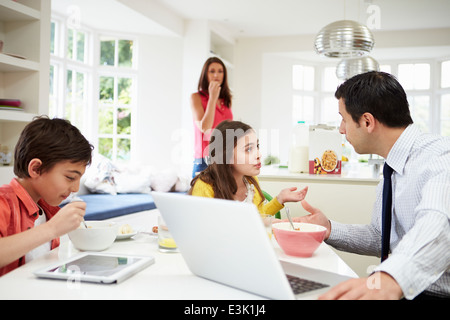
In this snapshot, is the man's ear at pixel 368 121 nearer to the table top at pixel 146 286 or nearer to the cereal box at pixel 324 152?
the table top at pixel 146 286

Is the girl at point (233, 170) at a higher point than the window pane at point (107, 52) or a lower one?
lower

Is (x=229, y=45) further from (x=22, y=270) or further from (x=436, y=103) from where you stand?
(x=22, y=270)

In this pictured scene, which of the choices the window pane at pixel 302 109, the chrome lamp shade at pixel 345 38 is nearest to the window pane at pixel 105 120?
the window pane at pixel 302 109

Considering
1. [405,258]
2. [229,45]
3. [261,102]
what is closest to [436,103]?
[261,102]

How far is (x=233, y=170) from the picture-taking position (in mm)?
1959

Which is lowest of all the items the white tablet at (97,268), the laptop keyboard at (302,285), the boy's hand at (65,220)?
the laptop keyboard at (302,285)

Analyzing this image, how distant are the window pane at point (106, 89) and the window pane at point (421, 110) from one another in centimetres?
497

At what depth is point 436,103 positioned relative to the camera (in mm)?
7391

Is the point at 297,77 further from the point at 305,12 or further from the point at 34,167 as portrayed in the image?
the point at 34,167

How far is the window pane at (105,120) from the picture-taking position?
573cm

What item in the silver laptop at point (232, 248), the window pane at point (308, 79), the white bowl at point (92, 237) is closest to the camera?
the silver laptop at point (232, 248)

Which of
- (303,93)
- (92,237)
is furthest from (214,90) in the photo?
(303,93)

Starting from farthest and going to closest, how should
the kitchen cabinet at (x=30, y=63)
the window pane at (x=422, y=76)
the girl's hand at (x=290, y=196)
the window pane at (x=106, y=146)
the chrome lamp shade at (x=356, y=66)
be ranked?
the window pane at (x=422, y=76) < the window pane at (x=106, y=146) < the chrome lamp shade at (x=356, y=66) < the kitchen cabinet at (x=30, y=63) < the girl's hand at (x=290, y=196)

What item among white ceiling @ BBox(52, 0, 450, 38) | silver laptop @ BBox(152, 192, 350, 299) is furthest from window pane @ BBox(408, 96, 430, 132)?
silver laptop @ BBox(152, 192, 350, 299)
